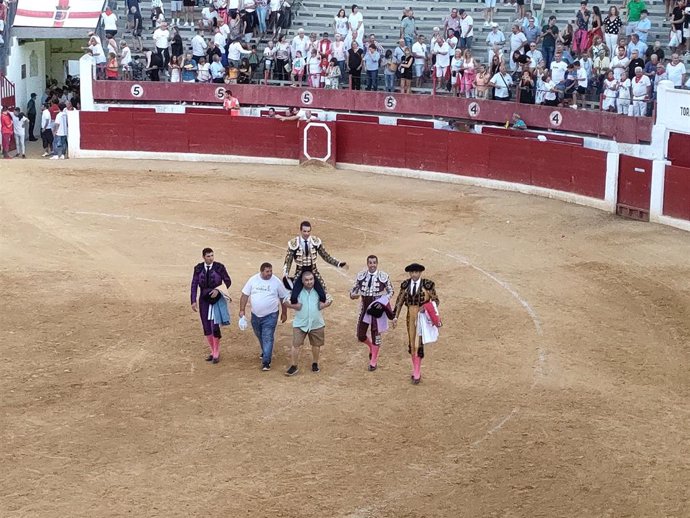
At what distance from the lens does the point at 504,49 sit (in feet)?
106

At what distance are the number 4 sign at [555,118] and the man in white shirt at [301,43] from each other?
24.0 feet

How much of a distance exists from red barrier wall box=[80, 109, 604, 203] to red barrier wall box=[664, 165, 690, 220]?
1708mm

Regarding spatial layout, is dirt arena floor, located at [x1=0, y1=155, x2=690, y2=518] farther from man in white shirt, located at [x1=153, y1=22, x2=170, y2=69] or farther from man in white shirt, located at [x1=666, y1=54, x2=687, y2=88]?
man in white shirt, located at [x1=153, y1=22, x2=170, y2=69]

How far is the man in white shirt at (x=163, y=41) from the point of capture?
33375 millimetres

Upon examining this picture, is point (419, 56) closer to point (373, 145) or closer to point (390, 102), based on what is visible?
point (390, 102)

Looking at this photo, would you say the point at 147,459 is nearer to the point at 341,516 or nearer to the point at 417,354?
the point at 341,516

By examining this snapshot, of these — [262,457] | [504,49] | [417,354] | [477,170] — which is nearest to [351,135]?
[477,170]

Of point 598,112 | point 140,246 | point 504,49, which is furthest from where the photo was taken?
point 504,49

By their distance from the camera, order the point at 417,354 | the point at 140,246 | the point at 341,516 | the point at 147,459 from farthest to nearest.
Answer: the point at 140,246 < the point at 417,354 < the point at 147,459 < the point at 341,516

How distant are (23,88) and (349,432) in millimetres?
25433

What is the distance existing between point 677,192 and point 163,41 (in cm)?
1608

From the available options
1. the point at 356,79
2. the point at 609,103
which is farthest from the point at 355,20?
the point at 609,103

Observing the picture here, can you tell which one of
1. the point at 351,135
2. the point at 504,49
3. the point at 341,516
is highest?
the point at 504,49

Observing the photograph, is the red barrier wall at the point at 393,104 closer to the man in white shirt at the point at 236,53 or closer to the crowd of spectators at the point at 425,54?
the crowd of spectators at the point at 425,54
